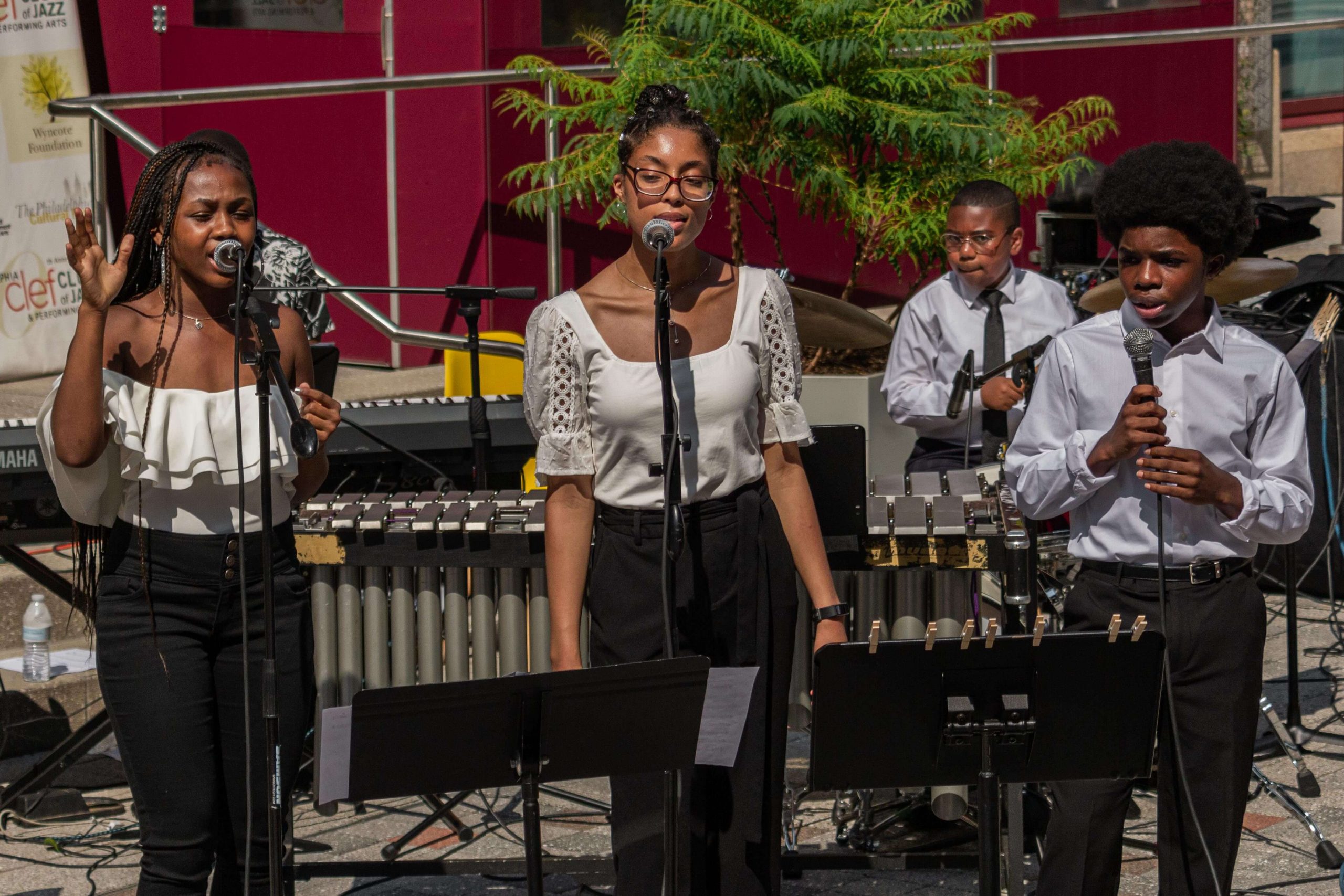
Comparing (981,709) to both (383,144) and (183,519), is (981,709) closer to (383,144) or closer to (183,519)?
(183,519)

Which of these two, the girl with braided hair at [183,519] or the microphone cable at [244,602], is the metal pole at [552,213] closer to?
the girl with braided hair at [183,519]

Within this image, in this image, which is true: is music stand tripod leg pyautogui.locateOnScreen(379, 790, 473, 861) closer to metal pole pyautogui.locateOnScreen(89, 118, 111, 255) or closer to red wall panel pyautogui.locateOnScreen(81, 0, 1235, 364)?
metal pole pyautogui.locateOnScreen(89, 118, 111, 255)

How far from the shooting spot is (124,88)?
9.80m

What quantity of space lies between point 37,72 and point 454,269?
265 cm

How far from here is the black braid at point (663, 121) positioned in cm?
356

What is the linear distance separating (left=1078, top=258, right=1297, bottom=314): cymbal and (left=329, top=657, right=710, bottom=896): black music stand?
3.15 meters

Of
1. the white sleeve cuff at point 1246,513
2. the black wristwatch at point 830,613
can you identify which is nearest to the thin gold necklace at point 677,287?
the black wristwatch at point 830,613

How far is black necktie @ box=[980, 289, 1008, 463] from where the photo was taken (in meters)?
6.32

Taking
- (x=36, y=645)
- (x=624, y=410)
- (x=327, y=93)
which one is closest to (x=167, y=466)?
(x=624, y=410)

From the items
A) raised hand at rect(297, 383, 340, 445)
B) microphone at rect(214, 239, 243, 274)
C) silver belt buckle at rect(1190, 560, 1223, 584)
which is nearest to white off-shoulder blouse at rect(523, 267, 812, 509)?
raised hand at rect(297, 383, 340, 445)

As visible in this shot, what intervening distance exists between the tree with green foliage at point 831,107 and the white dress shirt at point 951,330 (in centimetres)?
107

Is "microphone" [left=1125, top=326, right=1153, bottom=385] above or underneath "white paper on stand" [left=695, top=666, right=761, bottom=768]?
above

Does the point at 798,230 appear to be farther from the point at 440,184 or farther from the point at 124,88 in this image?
the point at 124,88

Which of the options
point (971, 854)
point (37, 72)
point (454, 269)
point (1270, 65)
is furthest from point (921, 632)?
point (1270, 65)
